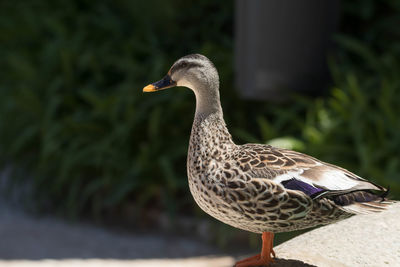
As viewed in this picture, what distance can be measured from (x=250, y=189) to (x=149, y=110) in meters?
4.33

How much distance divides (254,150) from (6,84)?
242 inches

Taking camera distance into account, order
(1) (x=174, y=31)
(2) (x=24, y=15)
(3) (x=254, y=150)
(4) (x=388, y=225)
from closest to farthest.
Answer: (3) (x=254, y=150)
(4) (x=388, y=225)
(1) (x=174, y=31)
(2) (x=24, y=15)

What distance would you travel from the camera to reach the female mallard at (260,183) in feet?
6.63

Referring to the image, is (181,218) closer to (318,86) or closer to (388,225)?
(318,86)

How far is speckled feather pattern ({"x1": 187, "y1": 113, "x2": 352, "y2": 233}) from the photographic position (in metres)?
2.04

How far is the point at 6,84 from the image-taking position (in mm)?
7652

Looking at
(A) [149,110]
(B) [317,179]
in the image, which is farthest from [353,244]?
(A) [149,110]

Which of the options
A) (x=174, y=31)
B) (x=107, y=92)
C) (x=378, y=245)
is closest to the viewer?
(x=378, y=245)

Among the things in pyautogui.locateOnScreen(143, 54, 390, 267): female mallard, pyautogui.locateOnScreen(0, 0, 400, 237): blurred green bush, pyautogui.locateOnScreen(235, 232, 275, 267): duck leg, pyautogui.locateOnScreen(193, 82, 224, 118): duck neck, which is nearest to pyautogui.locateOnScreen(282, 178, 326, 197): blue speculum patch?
pyautogui.locateOnScreen(143, 54, 390, 267): female mallard

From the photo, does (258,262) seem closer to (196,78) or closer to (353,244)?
(353,244)

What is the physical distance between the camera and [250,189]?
2059 mm

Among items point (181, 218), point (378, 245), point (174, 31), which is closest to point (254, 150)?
point (378, 245)

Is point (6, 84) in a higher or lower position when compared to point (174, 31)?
lower

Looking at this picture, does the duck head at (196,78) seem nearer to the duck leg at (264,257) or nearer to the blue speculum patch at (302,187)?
the blue speculum patch at (302,187)
